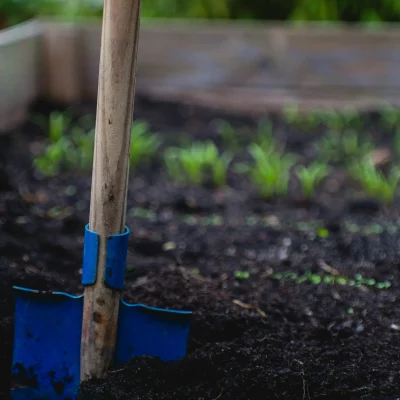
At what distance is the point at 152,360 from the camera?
5.11ft

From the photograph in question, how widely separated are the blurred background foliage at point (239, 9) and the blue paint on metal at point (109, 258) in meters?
3.87

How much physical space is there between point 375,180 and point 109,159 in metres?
2.00

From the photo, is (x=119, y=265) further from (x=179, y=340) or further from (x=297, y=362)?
(x=297, y=362)

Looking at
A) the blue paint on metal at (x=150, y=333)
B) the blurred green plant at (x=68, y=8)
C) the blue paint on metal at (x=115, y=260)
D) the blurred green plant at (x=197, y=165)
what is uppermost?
the blurred green plant at (x=68, y=8)

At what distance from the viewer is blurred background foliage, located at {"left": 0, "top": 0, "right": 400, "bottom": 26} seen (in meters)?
5.04

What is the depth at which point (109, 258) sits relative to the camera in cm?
149

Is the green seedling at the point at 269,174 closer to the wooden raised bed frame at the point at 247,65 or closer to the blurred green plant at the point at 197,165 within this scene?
the blurred green plant at the point at 197,165

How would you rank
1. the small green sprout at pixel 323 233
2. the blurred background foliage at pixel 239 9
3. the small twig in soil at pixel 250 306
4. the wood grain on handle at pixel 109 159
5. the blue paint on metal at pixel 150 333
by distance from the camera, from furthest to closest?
the blurred background foliage at pixel 239 9 → the small green sprout at pixel 323 233 → the small twig in soil at pixel 250 306 → the blue paint on metal at pixel 150 333 → the wood grain on handle at pixel 109 159

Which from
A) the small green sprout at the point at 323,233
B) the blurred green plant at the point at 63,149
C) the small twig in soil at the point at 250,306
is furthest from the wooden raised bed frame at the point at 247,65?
the small twig in soil at the point at 250,306

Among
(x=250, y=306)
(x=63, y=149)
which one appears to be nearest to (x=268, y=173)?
(x=63, y=149)

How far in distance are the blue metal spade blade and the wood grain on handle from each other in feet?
0.16

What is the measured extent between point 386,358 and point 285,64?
9.88 ft

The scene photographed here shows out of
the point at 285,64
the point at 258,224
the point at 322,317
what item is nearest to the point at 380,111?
the point at 285,64

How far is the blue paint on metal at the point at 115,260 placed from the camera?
1482 millimetres
